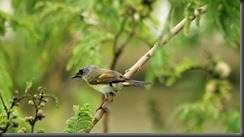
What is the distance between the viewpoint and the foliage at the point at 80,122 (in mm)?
1719

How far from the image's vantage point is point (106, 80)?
82.7 inches

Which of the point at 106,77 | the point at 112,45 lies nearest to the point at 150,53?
the point at 106,77

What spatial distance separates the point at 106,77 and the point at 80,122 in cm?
39

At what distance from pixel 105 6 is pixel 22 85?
1.22 m

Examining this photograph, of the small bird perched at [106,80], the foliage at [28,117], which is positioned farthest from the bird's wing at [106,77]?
the foliage at [28,117]

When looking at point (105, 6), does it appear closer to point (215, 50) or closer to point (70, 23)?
point (70, 23)

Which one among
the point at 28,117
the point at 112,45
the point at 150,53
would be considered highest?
the point at 112,45

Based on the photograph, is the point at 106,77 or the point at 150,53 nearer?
the point at 150,53

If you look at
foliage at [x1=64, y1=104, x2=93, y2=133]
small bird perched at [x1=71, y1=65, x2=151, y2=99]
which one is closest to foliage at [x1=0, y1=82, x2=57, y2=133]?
foliage at [x1=64, y1=104, x2=93, y2=133]

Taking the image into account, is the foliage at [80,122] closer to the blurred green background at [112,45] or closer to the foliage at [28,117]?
the foliage at [28,117]

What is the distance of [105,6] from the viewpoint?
3.19m

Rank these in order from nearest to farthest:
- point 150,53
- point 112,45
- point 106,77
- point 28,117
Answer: point 28,117 → point 150,53 → point 106,77 → point 112,45

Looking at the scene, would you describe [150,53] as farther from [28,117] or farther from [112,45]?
[112,45]

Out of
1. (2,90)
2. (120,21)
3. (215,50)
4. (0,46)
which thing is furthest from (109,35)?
(215,50)
